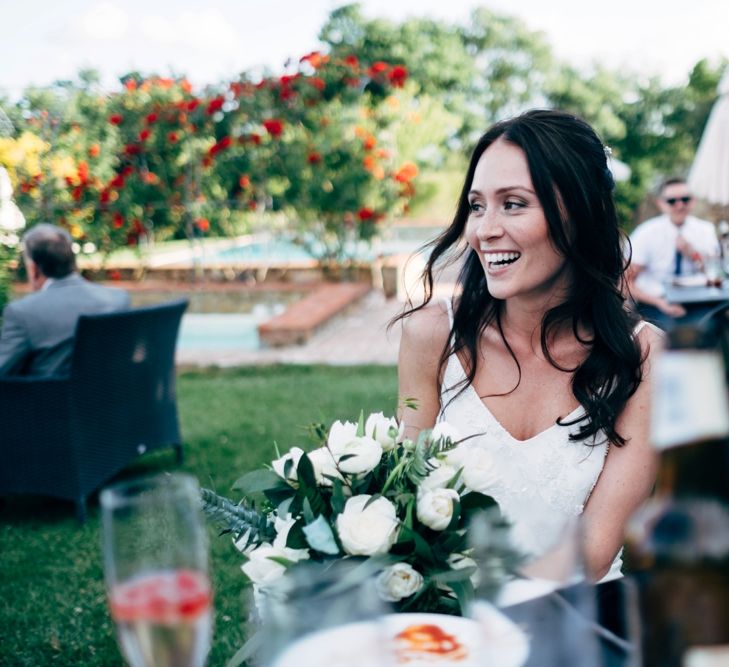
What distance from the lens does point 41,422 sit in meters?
4.33

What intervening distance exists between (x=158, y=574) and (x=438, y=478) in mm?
542

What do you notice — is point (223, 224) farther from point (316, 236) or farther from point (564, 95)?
point (564, 95)

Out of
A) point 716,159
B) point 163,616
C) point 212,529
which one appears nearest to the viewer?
point 163,616

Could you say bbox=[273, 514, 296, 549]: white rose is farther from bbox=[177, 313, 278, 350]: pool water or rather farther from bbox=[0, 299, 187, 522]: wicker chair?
bbox=[177, 313, 278, 350]: pool water

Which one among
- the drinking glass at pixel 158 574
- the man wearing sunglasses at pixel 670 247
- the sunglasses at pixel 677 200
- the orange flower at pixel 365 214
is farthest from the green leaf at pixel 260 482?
the orange flower at pixel 365 214

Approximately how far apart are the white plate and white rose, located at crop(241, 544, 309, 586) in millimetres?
208

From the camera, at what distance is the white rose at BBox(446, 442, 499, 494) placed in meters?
1.31

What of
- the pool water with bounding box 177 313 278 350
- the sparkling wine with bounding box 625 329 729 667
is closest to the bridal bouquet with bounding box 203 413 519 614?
the sparkling wine with bounding box 625 329 729 667

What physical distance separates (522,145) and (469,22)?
103 ft

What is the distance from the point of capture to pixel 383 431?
1432 mm

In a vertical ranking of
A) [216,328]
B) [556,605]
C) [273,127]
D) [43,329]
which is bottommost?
[216,328]

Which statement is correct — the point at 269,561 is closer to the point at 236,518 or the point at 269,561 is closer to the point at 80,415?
the point at 236,518

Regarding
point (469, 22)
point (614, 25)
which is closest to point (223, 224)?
point (469, 22)

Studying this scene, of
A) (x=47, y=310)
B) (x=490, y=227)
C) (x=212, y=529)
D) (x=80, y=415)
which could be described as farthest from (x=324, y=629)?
(x=47, y=310)
